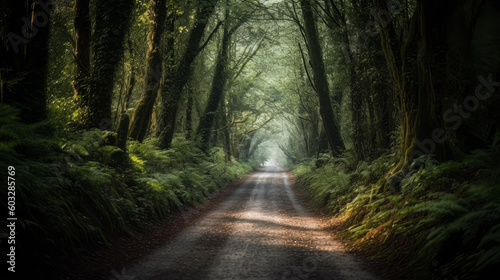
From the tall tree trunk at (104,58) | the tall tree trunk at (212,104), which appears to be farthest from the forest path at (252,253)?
the tall tree trunk at (212,104)

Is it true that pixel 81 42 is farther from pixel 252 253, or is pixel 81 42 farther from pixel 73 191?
pixel 252 253

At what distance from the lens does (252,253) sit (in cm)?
623

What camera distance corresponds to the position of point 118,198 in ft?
25.7

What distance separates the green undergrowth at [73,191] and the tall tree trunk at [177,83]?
4.44 metres

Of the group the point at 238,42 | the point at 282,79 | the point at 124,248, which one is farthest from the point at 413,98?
the point at 282,79

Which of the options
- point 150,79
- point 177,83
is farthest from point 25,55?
point 177,83

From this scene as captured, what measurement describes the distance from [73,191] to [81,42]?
5.83 meters

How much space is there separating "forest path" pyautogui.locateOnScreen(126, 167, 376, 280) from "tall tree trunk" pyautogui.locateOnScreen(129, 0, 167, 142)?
4490mm

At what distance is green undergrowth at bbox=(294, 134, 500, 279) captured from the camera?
414cm

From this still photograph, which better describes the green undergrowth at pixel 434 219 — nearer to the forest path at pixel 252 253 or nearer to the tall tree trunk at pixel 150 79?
the forest path at pixel 252 253

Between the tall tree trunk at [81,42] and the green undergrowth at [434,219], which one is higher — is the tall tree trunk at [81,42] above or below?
above

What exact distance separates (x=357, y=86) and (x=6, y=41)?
11.4m

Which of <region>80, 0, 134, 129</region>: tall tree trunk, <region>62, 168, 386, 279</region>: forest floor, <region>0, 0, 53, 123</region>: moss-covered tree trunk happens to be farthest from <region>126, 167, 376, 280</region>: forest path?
<region>0, 0, 53, 123</region>: moss-covered tree trunk

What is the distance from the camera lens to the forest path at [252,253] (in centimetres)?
509
